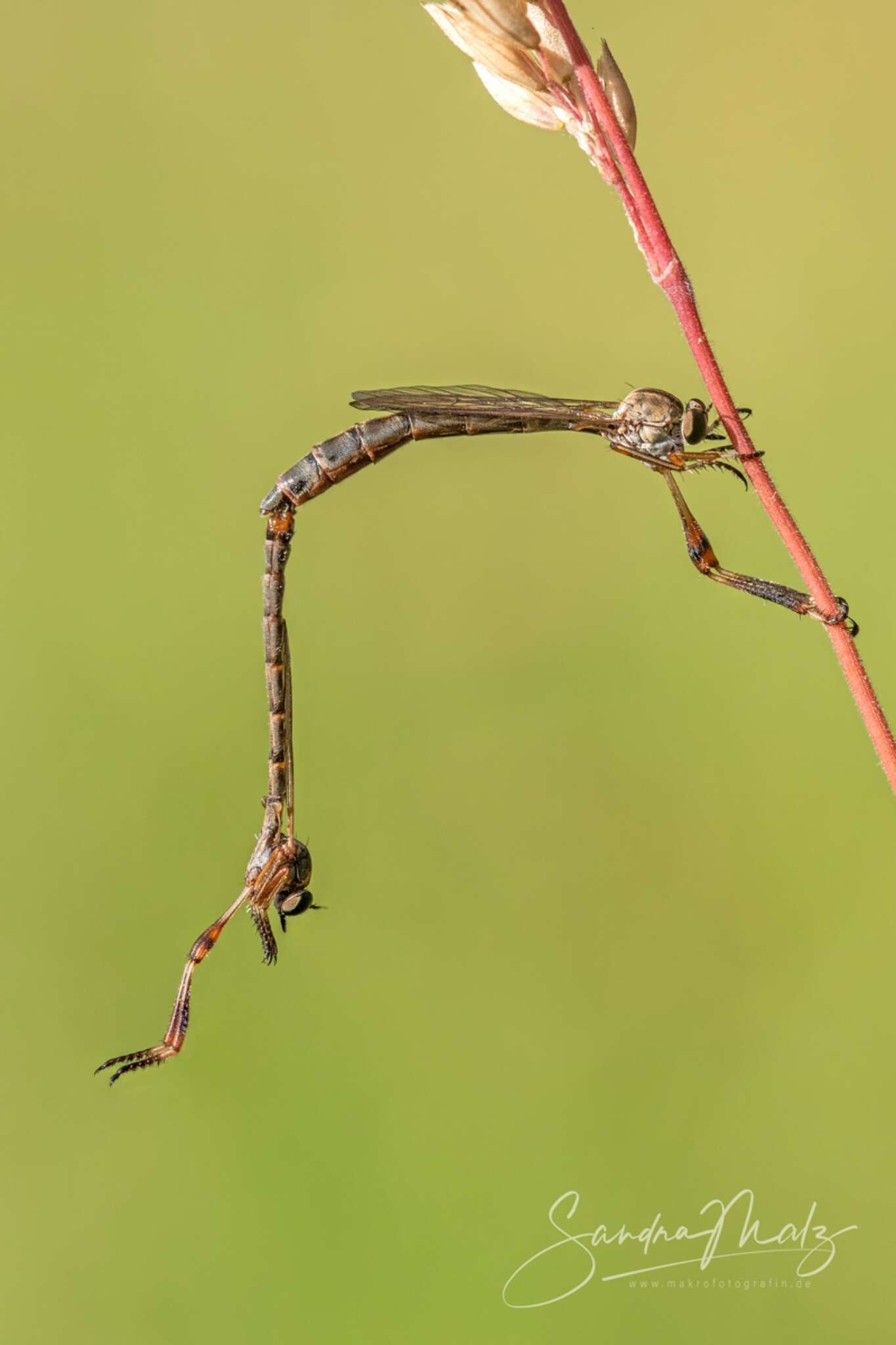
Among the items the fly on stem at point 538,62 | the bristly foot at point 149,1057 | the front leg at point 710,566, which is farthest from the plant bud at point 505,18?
the bristly foot at point 149,1057

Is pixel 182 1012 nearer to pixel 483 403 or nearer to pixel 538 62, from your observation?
pixel 483 403

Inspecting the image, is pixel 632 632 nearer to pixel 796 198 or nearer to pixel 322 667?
pixel 322 667

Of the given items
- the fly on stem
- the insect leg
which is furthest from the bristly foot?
the fly on stem

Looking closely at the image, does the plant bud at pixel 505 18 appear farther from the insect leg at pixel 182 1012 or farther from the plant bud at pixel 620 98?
the insect leg at pixel 182 1012

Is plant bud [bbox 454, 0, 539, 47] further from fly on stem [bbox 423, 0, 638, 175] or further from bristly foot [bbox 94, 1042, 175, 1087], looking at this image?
bristly foot [bbox 94, 1042, 175, 1087]
